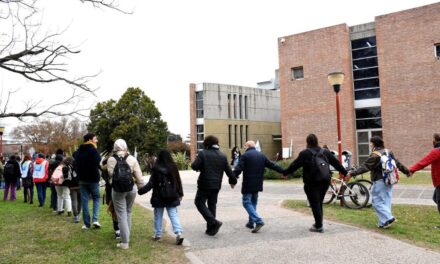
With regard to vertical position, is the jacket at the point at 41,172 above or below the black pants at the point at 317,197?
above

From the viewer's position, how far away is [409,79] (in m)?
23.4

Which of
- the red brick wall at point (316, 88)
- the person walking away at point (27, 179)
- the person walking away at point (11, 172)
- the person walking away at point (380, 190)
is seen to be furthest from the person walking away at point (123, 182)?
the red brick wall at point (316, 88)

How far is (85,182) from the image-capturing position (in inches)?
310

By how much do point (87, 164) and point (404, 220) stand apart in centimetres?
658

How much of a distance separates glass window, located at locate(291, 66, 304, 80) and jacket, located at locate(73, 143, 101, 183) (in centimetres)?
2180

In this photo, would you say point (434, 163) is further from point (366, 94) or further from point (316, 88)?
point (316, 88)

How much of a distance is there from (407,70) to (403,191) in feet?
40.6

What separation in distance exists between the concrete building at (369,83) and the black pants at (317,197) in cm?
1810

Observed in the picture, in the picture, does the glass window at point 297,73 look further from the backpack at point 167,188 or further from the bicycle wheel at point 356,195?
the backpack at point 167,188

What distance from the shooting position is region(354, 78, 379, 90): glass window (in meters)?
25.3

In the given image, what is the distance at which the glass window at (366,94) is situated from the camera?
25.2m

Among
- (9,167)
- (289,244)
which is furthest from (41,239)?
(9,167)

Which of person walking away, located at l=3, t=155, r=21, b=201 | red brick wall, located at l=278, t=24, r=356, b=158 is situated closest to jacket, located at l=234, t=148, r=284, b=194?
person walking away, located at l=3, t=155, r=21, b=201

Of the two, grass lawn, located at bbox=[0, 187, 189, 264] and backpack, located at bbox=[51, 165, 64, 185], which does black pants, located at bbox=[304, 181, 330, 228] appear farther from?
backpack, located at bbox=[51, 165, 64, 185]
